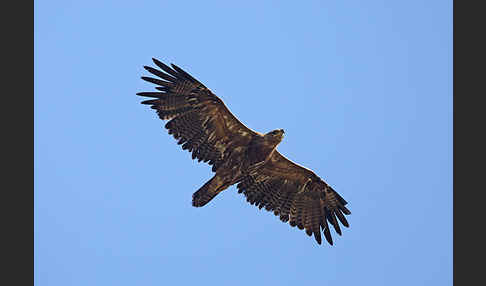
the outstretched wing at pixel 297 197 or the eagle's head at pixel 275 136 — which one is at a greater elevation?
the eagle's head at pixel 275 136

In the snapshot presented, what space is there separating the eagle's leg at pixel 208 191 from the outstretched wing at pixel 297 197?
3.82 feet

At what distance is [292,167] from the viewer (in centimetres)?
1778

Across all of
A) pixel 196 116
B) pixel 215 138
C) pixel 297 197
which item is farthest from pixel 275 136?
pixel 297 197

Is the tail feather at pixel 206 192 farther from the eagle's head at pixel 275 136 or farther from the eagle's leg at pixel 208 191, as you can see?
the eagle's head at pixel 275 136

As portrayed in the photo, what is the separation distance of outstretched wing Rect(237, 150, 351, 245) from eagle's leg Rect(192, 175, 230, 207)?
1.17 metres

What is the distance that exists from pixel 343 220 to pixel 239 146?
342 cm

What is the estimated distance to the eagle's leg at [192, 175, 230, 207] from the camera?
16.6 metres

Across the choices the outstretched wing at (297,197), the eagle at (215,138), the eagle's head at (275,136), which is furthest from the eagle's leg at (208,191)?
the eagle's head at (275,136)

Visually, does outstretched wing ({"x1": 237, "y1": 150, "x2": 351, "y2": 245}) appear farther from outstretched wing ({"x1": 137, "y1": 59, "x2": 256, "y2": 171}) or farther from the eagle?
outstretched wing ({"x1": 137, "y1": 59, "x2": 256, "y2": 171})

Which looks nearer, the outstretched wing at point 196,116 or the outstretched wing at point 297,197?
the outstretched wing at point 196,116

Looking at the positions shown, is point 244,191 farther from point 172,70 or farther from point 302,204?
point 172,70

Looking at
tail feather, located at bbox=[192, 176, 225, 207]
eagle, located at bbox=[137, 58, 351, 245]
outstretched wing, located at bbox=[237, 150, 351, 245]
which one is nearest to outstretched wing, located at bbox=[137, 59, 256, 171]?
Answer: eagle, located at bbox=[137, 58, 351, 245]

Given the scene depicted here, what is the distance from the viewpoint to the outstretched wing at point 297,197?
59.0 feet

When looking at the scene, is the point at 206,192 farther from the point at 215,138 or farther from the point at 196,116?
the point at 196,116
